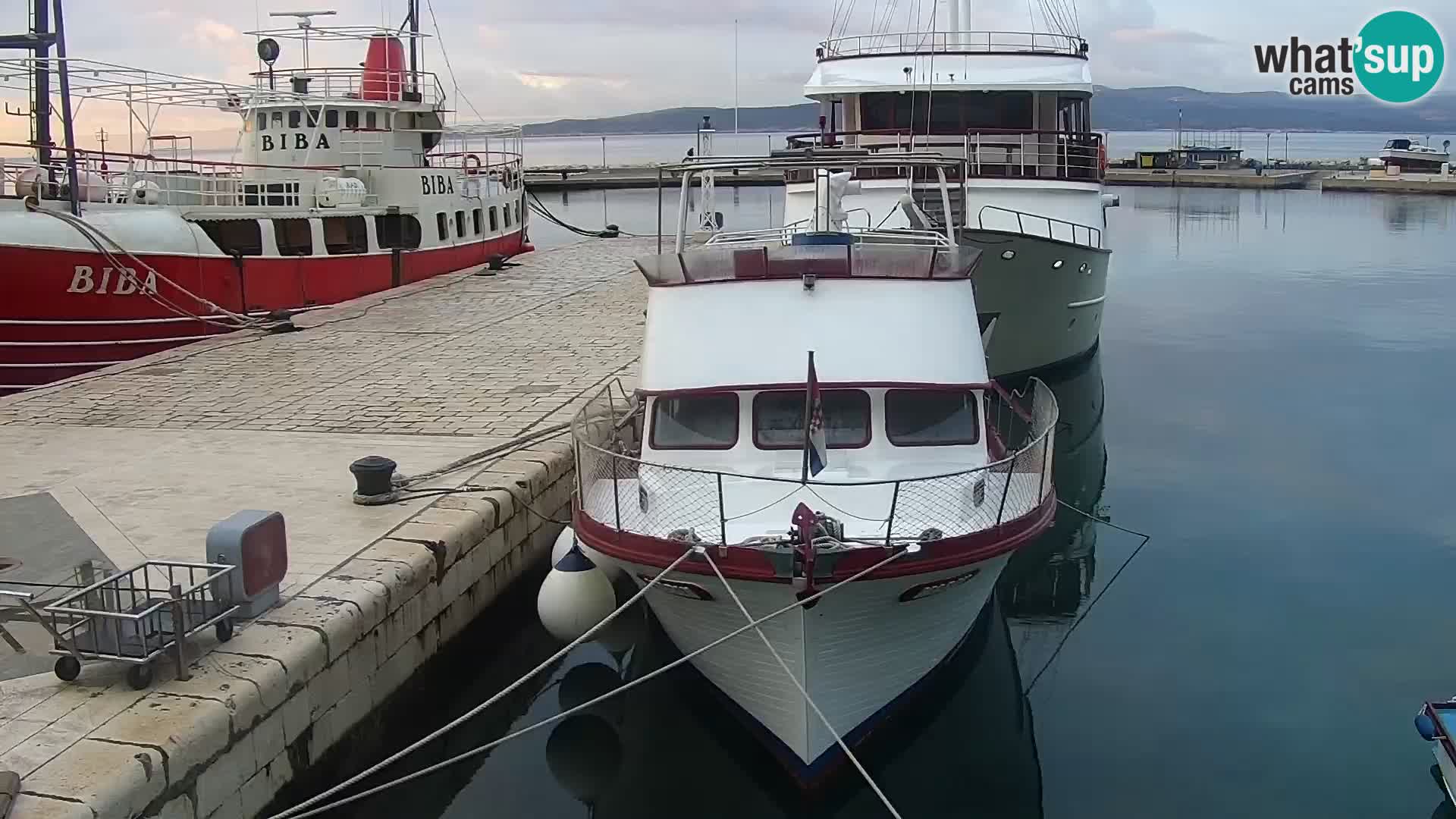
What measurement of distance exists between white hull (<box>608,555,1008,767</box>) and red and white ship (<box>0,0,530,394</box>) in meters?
13.8

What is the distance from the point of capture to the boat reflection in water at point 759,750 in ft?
27.3

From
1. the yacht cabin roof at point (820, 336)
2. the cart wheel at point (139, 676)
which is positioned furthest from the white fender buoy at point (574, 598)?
the cart wheel at point (139, 676)

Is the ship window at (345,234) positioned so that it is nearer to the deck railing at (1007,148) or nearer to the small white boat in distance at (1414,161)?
the deck railing at (1007,148)

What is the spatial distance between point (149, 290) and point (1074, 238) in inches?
598

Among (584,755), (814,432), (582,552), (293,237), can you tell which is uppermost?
(293,237)

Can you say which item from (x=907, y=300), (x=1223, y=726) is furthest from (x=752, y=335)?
(x=1223, y=726)

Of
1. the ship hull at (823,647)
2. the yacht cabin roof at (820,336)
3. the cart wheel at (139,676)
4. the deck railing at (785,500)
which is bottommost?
the ship hull at (823,647)

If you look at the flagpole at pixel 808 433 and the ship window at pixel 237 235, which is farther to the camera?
the ship window at pixel 237 235

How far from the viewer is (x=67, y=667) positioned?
681 cm

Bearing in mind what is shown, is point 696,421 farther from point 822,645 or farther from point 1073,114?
point 1073,114

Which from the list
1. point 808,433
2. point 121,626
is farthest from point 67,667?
point 808,433

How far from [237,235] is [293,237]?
137 centimetres

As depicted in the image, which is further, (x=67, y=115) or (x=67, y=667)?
(x=67, y=115)

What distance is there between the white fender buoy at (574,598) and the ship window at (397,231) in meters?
18.1
